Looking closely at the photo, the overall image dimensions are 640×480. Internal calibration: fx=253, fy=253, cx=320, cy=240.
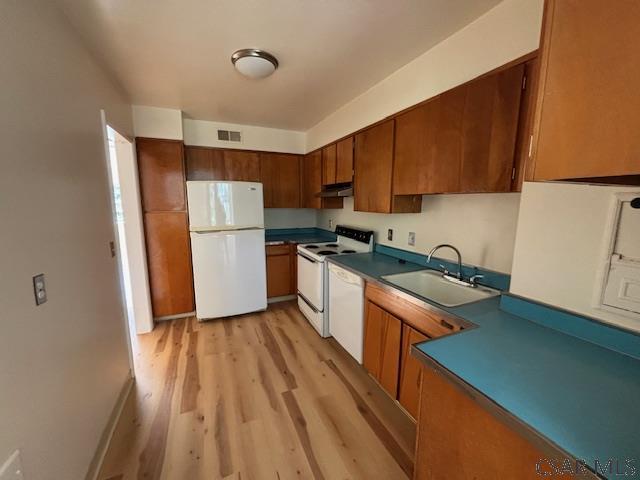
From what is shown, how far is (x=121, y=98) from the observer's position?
241cm

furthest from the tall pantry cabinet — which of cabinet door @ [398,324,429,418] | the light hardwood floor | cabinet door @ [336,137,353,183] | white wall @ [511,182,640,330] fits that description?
white wall @ [511,182,640,330]

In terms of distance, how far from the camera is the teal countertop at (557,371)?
0.61 meters

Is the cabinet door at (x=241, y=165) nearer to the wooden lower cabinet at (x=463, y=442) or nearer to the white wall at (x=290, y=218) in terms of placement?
the white wall at (x=290, y=218)

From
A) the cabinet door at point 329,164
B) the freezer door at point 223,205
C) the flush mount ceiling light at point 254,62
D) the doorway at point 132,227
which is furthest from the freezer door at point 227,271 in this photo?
the flush mount ceiling light at point 254,62

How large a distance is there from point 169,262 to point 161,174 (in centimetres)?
103

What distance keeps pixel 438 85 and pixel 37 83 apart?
213 cm

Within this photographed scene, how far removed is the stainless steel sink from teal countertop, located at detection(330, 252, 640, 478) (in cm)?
35

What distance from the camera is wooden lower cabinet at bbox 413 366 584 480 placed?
0.71m

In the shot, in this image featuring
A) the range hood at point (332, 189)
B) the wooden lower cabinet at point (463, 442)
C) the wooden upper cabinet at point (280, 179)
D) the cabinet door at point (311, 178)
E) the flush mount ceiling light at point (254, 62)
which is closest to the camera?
the wooden lower cabinet at point (463, 442)

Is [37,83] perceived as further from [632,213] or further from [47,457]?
[632,213]

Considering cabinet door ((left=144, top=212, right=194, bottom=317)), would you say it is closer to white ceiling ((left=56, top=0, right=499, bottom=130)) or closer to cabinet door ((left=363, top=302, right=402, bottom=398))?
white ceiling ((left=56, top=0, right=499, bottom=130))

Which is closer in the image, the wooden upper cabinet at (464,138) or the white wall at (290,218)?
the wooden upper cabinet at (464,138)

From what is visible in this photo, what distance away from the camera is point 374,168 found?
87.6 inches

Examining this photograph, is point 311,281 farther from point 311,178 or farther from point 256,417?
point 311,178
